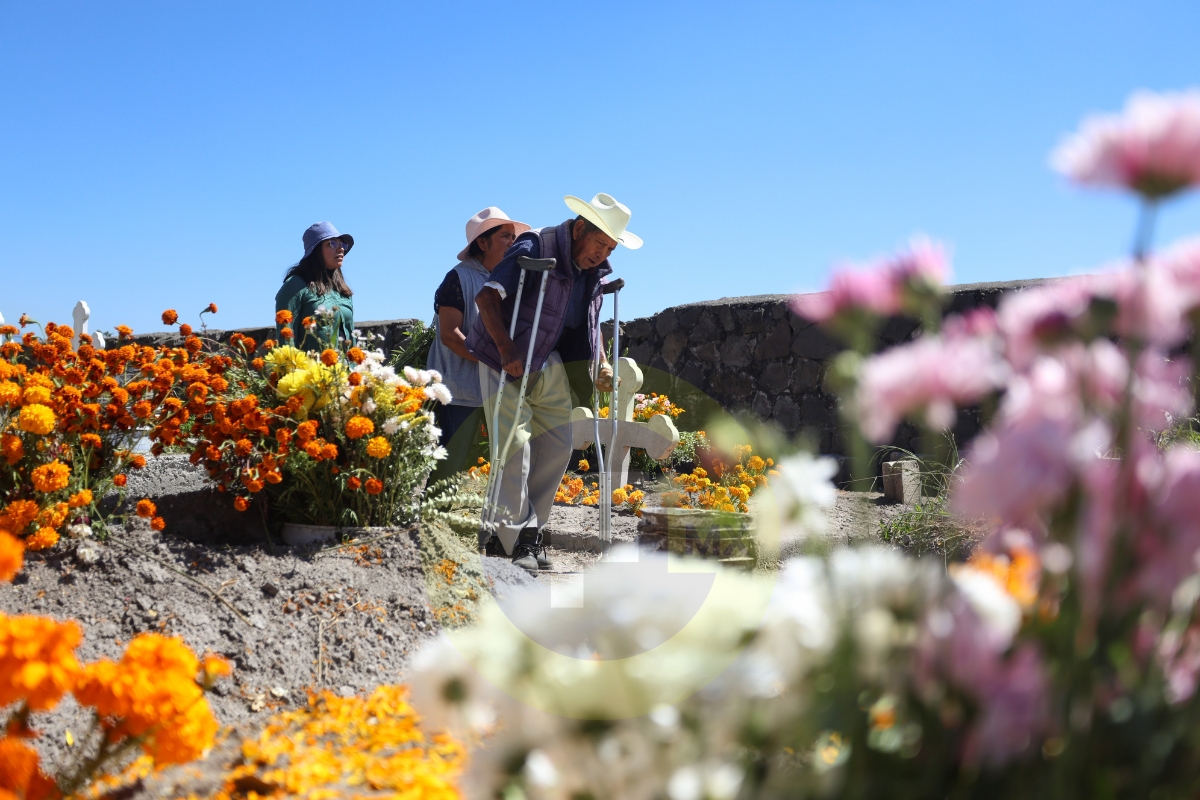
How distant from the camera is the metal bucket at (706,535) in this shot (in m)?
3.19

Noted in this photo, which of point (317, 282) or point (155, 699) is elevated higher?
point (317, 282)

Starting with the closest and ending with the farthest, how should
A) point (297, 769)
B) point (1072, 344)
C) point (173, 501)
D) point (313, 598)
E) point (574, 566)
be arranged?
1. point (1072, 344)
2. point (297, 769)
3. point (313, 598)
4. point (173, 501)
5. point (574, 566)

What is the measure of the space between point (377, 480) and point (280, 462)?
35 centimetres

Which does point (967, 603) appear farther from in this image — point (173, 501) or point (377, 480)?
point (173, 501)

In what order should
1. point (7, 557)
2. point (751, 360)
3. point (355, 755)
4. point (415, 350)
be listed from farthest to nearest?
1. point (415, 350)
2. point (751, 360)
3. point (355, 755)
4. point (7, 557)

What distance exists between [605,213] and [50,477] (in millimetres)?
2516

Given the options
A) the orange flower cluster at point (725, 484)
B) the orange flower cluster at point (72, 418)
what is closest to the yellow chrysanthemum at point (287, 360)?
the orange flower cluster at point (72, 418)

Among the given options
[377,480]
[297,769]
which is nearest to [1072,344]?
[297,769]

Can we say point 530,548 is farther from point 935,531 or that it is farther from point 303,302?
point 935,531

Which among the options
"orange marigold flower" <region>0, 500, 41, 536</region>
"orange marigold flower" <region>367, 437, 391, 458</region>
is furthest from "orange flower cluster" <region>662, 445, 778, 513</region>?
"orange marigold flower" <region>0, 500, 41, 536</region>

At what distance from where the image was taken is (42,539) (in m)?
2.50

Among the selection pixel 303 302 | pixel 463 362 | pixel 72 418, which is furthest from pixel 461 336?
pixel 72 418

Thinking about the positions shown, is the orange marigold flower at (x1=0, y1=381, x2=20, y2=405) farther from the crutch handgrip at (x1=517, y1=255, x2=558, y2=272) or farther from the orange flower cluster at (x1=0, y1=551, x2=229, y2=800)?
the crutch handgrip at (x1=517, y1=255, x2=558, y2=272)

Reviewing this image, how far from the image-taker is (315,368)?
3248 millimetres
